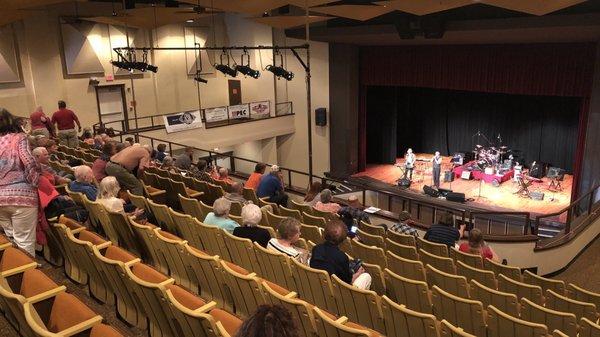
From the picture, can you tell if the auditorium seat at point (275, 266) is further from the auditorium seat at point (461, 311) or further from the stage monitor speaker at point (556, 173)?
the stage monitor speaker at point (556, 173)

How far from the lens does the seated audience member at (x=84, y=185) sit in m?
5.08

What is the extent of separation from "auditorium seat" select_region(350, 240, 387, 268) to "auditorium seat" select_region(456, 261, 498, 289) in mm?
755

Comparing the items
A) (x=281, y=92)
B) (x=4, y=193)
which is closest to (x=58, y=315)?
(x=4, y=193)

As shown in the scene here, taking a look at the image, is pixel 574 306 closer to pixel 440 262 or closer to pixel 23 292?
pixel 440 262

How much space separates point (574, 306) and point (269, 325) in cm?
374

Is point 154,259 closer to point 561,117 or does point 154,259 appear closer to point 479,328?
point 479,328

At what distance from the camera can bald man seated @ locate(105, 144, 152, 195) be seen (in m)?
6.03

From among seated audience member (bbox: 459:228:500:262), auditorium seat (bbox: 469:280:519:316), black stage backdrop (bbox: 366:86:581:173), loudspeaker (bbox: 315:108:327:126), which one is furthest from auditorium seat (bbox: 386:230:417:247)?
black stage backdrop (bbox: 366:86:581:173)

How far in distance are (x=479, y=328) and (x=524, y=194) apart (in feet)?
33.2

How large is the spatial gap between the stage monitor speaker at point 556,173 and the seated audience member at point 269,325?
1386 cm

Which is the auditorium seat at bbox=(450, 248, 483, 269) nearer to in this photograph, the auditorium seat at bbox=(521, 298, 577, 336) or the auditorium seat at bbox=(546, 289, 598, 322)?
the auditorium seat at bbox=(546, 289, 598, 322)

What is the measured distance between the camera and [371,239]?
218 inches

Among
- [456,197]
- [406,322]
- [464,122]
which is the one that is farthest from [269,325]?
[464,122]

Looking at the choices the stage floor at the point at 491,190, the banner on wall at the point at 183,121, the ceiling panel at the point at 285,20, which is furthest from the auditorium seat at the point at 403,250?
the banner on wall at the point at 183,121
